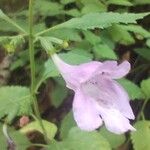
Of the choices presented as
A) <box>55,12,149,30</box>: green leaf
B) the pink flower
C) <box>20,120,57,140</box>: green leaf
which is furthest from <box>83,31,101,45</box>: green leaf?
the pink flower

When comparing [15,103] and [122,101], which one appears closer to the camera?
[122,101]

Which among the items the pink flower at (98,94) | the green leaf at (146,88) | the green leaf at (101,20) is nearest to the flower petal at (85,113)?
the pink flower at (98,94)

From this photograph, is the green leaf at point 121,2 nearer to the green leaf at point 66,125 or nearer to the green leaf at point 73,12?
the green leaf at point 73,12

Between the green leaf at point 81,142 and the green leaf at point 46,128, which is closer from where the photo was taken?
the green leaf at point 81,142

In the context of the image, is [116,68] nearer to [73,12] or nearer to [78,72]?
[78,72]

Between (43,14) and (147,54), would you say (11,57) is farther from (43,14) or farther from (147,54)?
(147,54)

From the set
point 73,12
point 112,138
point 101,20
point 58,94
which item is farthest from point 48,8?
point 101,20
